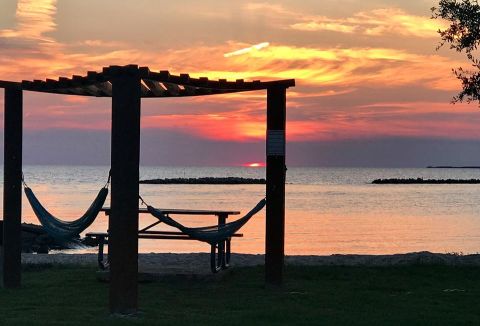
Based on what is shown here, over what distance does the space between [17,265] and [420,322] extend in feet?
17.7

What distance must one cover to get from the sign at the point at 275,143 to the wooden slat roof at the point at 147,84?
2.08 feet

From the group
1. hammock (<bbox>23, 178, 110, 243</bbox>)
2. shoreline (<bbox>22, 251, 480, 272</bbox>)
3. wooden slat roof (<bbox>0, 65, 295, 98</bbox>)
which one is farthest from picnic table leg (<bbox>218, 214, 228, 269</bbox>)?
hammock (<bbox>23, 178, 110, 243</bbox>)

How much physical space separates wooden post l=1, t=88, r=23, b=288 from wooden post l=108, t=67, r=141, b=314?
2.45 metres

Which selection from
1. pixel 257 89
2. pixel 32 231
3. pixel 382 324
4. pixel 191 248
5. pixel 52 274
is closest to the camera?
pixel 382 324

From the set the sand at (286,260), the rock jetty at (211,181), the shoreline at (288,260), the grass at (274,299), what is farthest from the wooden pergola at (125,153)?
the rock jetty at (211,181)

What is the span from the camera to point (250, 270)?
12.2 m

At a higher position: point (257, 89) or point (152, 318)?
point (257, 89)

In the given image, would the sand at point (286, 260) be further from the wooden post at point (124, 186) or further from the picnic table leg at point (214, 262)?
the wooden post at point (124, 186)

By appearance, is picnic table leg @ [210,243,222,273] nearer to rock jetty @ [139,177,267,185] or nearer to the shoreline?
the shoreline

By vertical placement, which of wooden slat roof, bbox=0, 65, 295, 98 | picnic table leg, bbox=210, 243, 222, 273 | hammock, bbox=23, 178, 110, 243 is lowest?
picnic table leg, bbox=210, 243, 222, 273

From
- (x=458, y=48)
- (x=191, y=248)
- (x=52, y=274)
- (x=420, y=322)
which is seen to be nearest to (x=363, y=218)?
(x=191, y=248)

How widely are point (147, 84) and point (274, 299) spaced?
319 cm

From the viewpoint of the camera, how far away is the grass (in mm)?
7863

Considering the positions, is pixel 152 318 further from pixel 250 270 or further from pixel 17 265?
pixel 250 270
